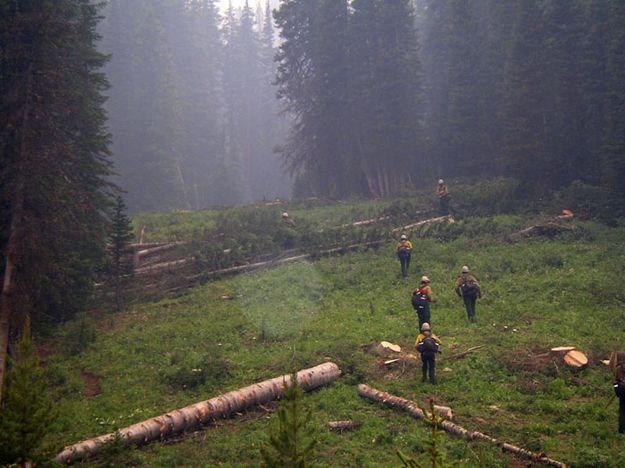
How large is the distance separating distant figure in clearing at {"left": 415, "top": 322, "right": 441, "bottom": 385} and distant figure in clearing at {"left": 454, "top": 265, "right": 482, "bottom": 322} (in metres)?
4.65

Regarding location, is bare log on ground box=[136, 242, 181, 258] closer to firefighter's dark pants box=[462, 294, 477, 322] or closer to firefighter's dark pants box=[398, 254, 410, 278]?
firefighter's dark pants box=[398, 254, 410, 278]

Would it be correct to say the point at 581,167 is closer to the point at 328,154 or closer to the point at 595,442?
the point at 328,154

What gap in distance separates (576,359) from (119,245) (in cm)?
1777

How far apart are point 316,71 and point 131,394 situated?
39.5 m

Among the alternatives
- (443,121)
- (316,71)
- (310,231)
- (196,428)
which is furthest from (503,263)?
(316,71)

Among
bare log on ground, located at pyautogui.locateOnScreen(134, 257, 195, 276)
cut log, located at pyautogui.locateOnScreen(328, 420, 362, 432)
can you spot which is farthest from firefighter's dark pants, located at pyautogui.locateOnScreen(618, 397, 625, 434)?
bare log on ground, located at pyautogui.locateOnScreen(134, 257, 195, 276)

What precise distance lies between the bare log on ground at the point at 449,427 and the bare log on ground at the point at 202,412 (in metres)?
1.30

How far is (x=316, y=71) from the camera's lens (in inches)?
1950

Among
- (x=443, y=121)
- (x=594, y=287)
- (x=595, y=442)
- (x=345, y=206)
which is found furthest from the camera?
(x=443, y=121)

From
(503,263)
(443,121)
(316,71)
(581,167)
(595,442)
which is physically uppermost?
(316,71)

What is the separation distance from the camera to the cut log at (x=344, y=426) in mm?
13195

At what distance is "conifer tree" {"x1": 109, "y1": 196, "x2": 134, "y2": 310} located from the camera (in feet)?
76.5

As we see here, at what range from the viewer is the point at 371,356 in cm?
1703

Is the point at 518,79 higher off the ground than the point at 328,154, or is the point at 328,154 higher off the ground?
the point at 518,79
